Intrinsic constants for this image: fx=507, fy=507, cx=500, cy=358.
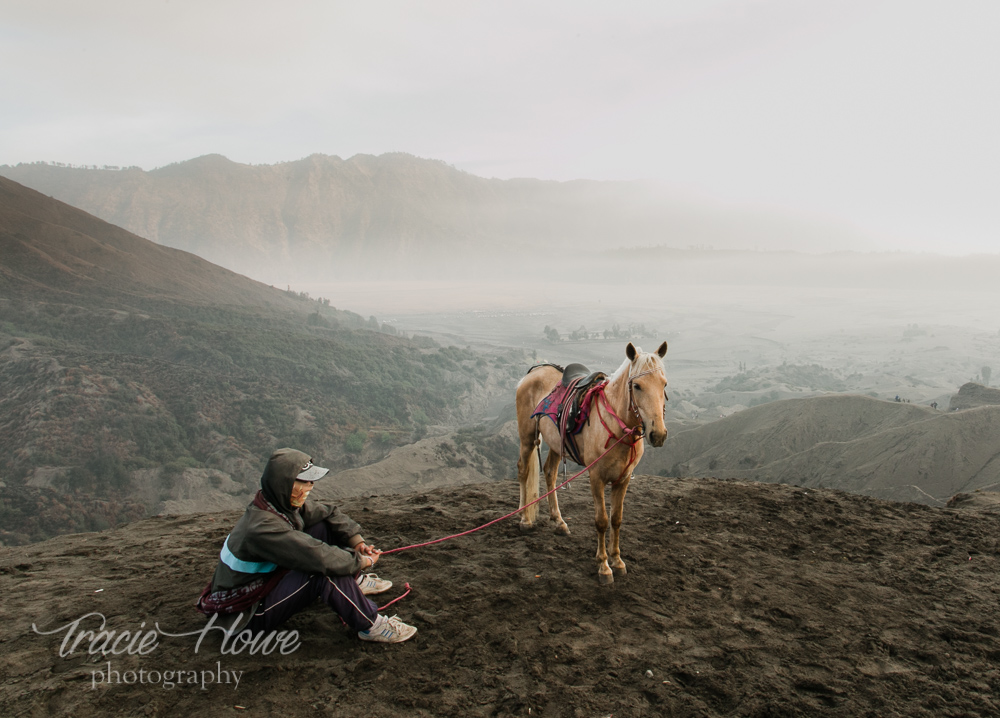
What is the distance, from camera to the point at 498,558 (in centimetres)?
521

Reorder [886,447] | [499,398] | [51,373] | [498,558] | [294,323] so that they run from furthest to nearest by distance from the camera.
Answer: [294,323] < [499,398] < [51,373] < [886,447] < [498,558]

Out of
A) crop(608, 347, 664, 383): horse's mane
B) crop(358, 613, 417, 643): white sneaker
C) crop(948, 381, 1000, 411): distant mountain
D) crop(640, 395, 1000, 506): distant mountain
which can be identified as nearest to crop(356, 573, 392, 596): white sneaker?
crop(358, 613, 417, 643): white sneaker

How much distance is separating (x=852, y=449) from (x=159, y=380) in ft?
155

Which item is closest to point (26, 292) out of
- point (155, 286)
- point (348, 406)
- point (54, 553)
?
point (155, 286)

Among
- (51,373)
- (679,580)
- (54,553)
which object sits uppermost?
(679,580)

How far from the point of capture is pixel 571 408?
17.1 ft

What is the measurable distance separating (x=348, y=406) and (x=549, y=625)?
48224 millimetres

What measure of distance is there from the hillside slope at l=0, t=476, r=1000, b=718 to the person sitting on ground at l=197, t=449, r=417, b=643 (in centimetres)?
32

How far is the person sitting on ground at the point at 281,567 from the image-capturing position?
10.7ft

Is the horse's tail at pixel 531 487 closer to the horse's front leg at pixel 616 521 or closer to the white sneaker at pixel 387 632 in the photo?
the horse's front leg at pixel 616 521

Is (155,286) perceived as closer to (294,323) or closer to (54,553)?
(294,323)

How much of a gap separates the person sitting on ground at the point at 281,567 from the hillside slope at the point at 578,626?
1.05 feet

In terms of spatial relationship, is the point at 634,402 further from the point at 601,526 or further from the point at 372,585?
the point at 372,585

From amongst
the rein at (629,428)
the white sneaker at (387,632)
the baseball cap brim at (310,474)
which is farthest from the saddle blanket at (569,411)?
the baseball cap brim at (310,474)
